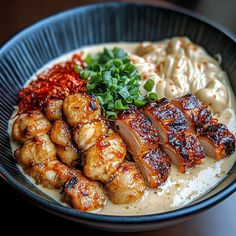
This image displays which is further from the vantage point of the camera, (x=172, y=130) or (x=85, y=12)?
(x=85, y=12)

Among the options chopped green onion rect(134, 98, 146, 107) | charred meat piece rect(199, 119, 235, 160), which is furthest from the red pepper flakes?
charred meat piece rect(199, 119, 235, 160)

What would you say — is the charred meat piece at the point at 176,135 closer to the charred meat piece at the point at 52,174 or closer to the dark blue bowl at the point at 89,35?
the dark blue bowl at the point at 89,35

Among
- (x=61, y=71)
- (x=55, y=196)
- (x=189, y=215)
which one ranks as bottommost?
(x=55, y=196)

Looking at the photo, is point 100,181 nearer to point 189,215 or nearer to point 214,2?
point 189,215

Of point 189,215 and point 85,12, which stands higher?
point 85,12

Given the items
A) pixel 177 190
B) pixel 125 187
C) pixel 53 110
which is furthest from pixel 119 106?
pixel 177 190

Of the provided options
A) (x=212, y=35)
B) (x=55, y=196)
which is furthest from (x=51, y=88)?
(x=212, y=35)
